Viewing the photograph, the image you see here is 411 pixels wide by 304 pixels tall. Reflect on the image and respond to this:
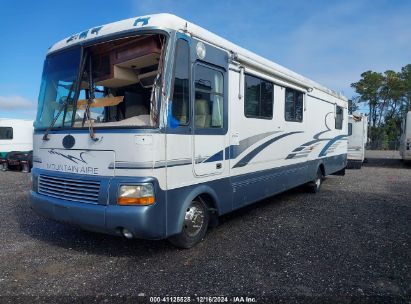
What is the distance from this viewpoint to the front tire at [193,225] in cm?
448

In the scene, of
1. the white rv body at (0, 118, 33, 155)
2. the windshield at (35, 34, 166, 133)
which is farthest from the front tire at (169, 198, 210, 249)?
the white rv body at (0, 118, 33, 155)

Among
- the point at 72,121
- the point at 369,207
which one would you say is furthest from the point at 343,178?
the point at 72,121

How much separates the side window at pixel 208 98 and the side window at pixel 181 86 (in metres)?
0.21

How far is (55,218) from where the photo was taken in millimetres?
4414

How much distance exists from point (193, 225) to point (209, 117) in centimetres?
147

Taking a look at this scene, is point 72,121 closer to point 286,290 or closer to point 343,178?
point 286,290

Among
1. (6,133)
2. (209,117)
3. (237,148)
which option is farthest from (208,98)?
(6,133)

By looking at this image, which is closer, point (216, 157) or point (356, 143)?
point (216, 157)

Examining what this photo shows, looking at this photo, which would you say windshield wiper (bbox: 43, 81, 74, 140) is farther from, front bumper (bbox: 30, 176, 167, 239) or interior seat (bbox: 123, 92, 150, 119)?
front bumper (bbox: 30, 176, 167, 239)

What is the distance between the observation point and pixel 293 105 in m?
7.19

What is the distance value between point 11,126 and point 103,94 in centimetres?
1528

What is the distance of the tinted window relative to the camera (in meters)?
17.1

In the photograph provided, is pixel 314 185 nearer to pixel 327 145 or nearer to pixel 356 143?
pixel 327 145

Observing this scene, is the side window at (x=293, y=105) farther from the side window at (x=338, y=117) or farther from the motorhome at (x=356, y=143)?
the motorhome at (x=356, y=143)
